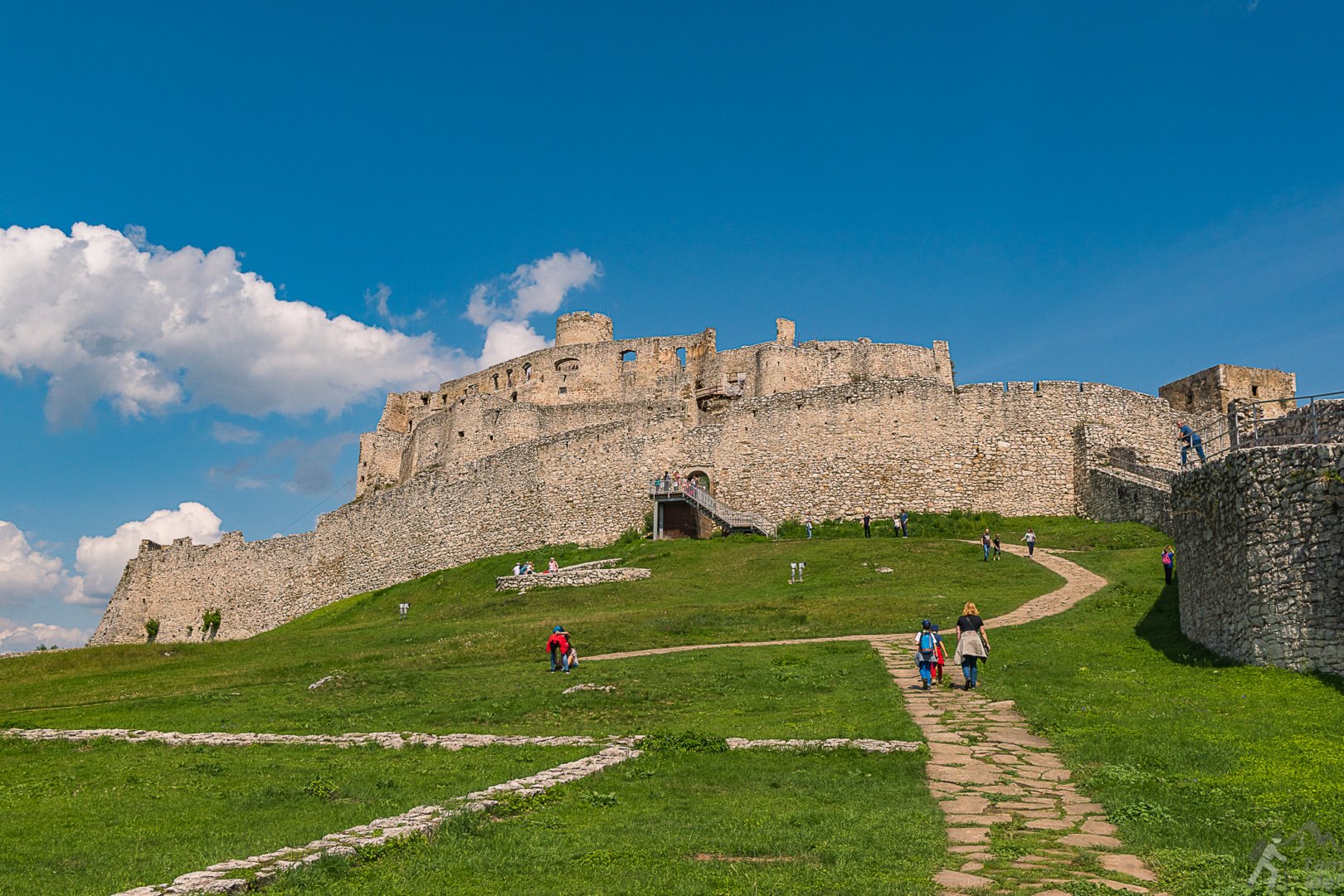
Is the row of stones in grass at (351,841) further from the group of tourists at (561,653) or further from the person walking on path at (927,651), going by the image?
the group of tourists at (561,653)

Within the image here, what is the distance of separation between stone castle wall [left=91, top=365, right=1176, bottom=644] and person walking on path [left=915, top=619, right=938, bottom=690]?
2703 cm

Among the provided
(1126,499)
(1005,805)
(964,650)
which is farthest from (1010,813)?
(1126,499)

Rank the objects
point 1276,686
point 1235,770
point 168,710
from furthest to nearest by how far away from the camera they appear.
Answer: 1. point 168,710
2. point 1276,686
3. point 1235,770

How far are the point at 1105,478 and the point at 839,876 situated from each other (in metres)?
36.7

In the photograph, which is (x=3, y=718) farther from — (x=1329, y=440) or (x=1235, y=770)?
(x=1329, y=440)

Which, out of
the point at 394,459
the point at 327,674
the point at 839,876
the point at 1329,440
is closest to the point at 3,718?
the point at 327,674

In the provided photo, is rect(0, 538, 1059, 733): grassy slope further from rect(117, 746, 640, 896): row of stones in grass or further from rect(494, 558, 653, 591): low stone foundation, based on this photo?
rect(117, 746, 640, 896): row of stones in grass

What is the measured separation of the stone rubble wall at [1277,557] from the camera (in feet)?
46.8

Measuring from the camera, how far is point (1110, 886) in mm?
7066

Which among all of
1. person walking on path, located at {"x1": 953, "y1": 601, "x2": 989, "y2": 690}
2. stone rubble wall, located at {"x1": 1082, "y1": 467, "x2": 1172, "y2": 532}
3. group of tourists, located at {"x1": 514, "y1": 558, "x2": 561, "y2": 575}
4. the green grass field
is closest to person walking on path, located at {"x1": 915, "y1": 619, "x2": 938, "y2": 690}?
person walking on path, located at {"x1": 953, "y1": 601, "x2": 989, "y2": 690}

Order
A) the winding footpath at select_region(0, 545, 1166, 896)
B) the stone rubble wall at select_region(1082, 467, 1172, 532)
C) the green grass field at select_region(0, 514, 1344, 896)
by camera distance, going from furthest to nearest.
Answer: the stone rubble wall at select_region(1082, 467, 1172, 532) < the green grass field at select_region(0, 514, 1344, 896) < the winding footpath at select_region(0, 545, 1166, 896)

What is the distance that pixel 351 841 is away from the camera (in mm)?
8836

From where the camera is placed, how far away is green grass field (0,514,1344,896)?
27.1 feet

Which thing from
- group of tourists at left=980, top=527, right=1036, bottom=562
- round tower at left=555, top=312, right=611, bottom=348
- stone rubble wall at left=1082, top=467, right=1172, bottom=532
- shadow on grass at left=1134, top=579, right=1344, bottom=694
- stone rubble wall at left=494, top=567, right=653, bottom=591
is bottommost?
shadow on grass at left=1134, top=579, right=1344, bottom=694
